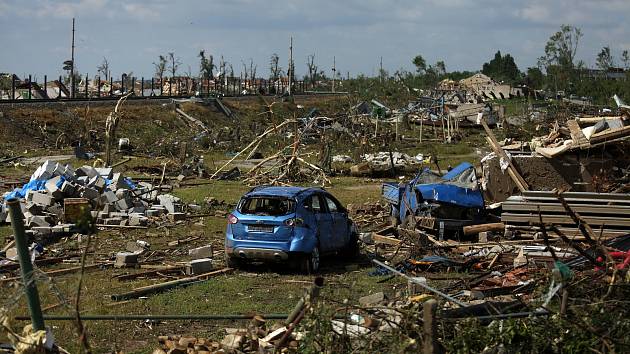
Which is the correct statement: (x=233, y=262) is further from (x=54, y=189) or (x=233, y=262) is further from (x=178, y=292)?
(x=54, y=189)

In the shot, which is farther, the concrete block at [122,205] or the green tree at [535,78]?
the green tree at [535,78]

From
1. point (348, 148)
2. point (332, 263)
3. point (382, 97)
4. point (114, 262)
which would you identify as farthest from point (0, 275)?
point (382, 97)

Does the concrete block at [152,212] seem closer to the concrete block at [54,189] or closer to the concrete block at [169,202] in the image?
the concrete block at [169,202]

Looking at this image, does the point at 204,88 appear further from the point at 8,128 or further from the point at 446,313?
the point at 446,313

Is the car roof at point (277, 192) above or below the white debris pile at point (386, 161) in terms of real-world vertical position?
above

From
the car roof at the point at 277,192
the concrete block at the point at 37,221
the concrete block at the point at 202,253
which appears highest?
the car roof at the point at 277,192

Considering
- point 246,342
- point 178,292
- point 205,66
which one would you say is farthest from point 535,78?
point 246,342

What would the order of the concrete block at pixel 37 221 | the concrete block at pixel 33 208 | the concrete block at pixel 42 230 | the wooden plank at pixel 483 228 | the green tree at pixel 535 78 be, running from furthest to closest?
1. the green tree at pixel 535 78
2. the concrete block at pixel 33 208
3. the concrete block at pixel 37 221
4. the wooden plank at pixel 483 228
5. the concrete block at pixel 42 230

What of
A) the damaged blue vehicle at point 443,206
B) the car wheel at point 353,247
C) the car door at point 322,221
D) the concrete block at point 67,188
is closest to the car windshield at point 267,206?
the car door at point 322,221

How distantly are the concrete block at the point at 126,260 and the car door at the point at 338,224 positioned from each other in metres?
3.88

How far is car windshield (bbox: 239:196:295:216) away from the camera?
1540cm

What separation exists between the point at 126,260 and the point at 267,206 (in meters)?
2.88

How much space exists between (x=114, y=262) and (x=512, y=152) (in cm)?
1129

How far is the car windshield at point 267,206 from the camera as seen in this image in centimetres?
1540
